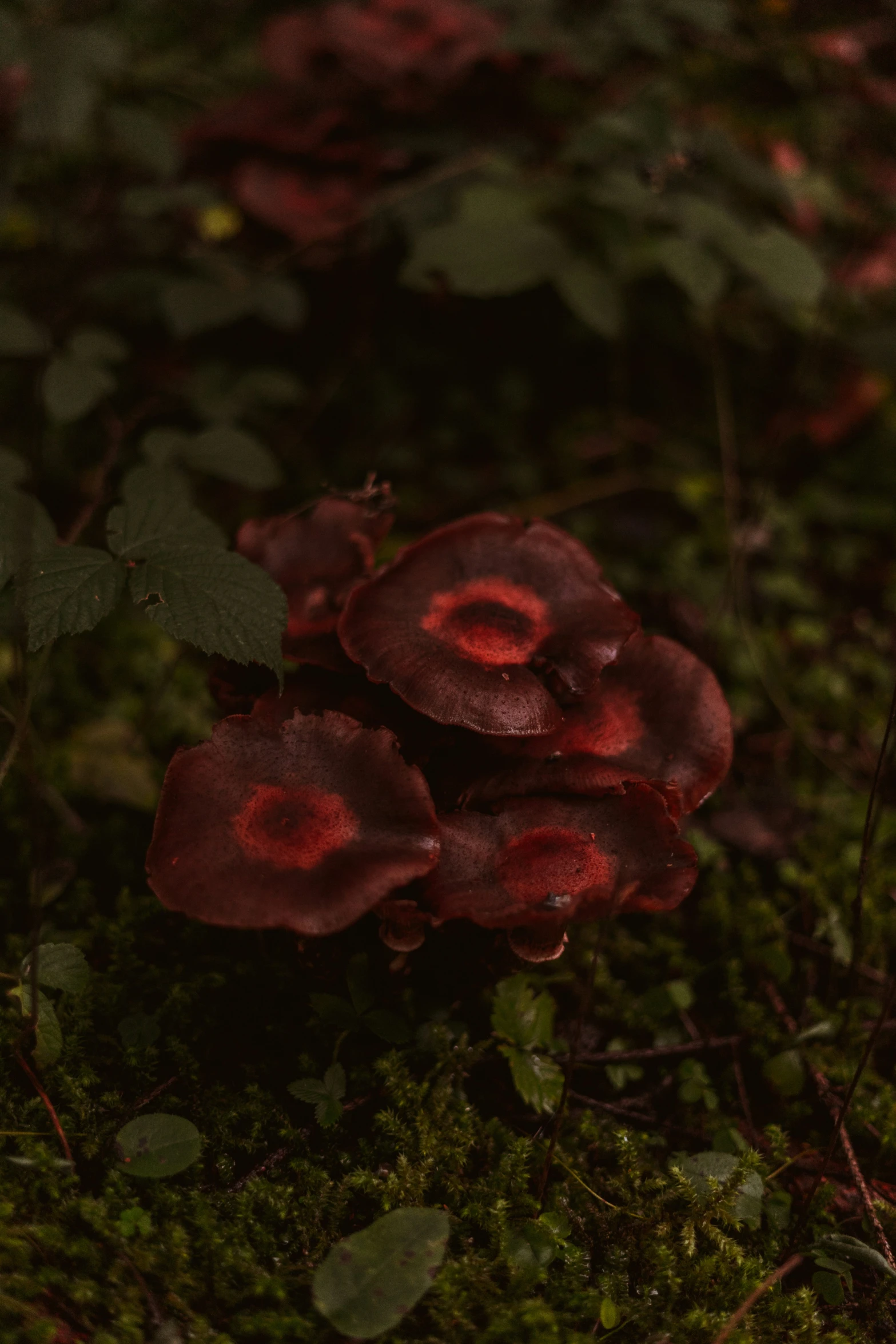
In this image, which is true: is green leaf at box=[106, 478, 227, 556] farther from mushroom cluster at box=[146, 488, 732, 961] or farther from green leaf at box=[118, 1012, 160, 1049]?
green leaf at box=[118, 1012, 160, 1049]

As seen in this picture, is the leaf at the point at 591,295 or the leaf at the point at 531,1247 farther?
the leaf at the point at 591,295

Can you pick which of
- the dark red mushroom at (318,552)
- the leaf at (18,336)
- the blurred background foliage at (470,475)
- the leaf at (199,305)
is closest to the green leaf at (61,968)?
the blurred background foliage at (470,475)

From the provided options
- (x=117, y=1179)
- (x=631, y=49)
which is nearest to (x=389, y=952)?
(x=117, y=1179)

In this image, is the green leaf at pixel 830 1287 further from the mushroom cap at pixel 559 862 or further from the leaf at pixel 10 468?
the leaf at pixel 10 468

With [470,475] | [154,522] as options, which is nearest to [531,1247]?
[154,522]

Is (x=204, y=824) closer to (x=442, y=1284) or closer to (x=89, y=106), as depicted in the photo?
(x=442, y=1284)

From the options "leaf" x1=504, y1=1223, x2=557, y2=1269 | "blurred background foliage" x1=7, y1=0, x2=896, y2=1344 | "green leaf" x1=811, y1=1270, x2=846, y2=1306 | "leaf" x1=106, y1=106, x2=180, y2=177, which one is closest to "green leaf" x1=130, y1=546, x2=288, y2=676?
"blurred background foliage" x1=7, y1=0, x2=896, y2=1344
